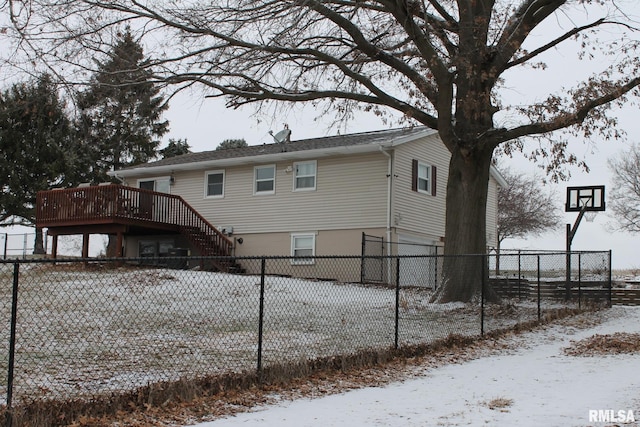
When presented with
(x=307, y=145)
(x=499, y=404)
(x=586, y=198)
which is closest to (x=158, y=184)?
(x=307, y=145)

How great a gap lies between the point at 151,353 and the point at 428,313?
6.62 metres

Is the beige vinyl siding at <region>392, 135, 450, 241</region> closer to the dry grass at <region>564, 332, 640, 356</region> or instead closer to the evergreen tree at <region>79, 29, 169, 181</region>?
the evergreen tree at <region>79, 29, 169, 181</region>

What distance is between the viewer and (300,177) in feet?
82.8

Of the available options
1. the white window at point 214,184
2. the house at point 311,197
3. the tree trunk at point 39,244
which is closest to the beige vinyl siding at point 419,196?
the house at point 311,197

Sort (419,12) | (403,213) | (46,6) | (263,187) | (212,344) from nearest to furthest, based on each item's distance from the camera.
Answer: (212,344) < (46,6) < (419,12) < (403,213) < (263,187)

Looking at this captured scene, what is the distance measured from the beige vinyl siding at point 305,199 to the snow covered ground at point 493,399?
A: 13.5 m

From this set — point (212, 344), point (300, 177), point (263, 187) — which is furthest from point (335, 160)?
point (212, 344)

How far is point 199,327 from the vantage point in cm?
1217

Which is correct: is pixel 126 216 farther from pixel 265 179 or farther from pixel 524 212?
pixel 524 212

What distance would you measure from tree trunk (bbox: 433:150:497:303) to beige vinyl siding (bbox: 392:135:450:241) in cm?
604

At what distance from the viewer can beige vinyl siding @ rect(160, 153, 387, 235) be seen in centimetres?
2359

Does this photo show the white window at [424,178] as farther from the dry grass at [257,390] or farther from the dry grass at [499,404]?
the dry grass at [499,404]

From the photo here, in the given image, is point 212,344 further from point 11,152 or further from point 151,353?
point 11,152

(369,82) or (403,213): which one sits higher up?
(369,82)
